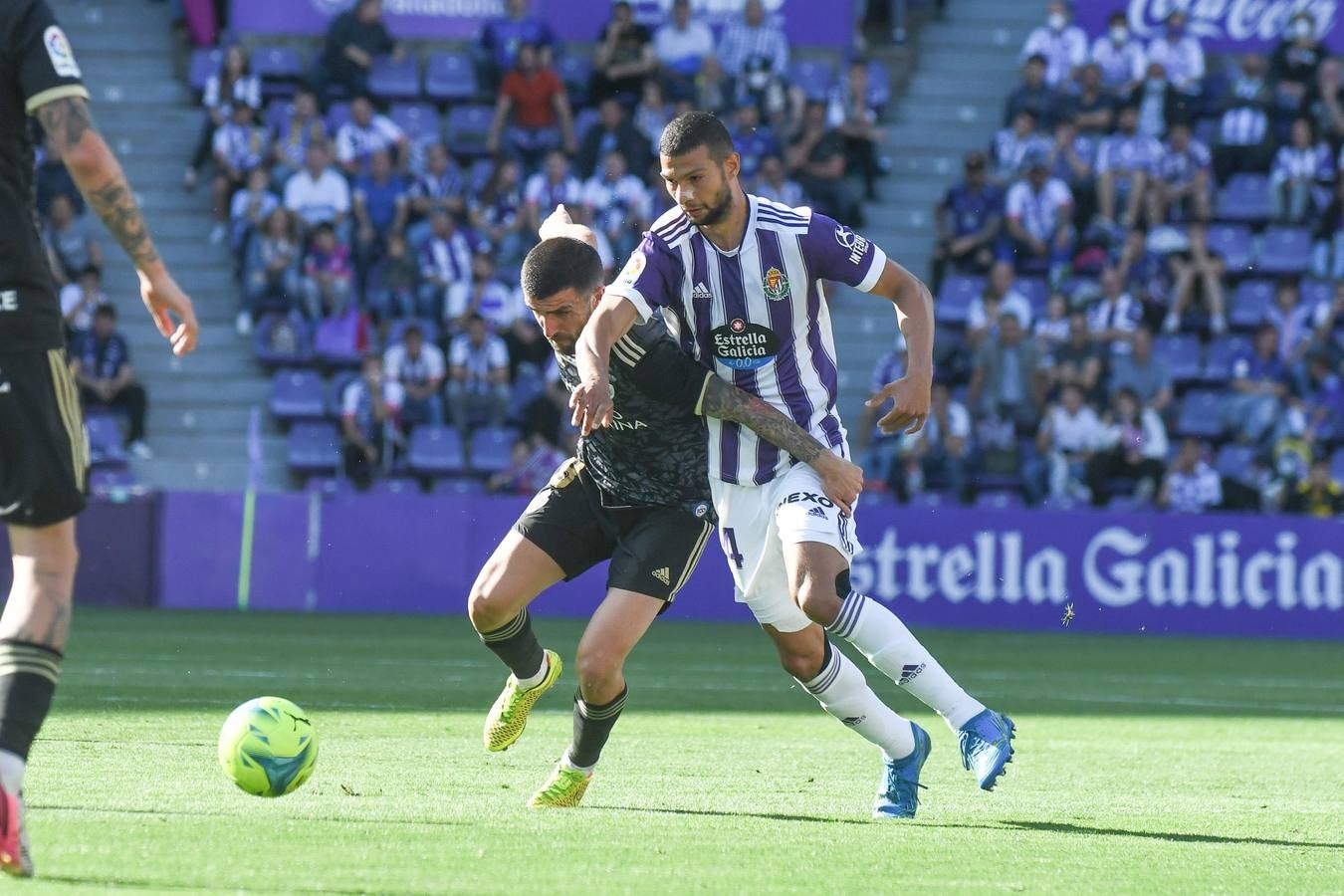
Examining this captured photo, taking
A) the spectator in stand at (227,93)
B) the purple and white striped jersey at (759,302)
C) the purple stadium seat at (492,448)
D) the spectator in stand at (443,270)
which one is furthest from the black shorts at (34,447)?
the spectator in stand at (227,93)

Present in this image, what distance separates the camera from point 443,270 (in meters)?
18.9

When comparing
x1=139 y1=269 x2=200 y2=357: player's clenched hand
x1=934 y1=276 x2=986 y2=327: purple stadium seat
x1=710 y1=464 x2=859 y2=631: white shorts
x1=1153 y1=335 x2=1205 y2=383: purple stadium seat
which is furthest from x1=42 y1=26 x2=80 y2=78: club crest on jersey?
x1=1153 y1=335 x2=1205 y2=383: purple stadium seat

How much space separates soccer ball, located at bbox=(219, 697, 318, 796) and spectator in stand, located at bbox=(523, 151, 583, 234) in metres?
13.6

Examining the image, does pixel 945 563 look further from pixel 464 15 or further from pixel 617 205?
pixel 464 15

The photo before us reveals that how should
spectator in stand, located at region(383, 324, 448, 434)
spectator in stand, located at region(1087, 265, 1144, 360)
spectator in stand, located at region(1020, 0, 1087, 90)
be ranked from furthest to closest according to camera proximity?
spectator in stand, located at region(1020, 0, 1087, 90) → spectator in stand, located at region(1087, 265, 1144, 360) → spectator in stand, located at region(383, 324, 448, 434)

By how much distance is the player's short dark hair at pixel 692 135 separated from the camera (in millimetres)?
6203

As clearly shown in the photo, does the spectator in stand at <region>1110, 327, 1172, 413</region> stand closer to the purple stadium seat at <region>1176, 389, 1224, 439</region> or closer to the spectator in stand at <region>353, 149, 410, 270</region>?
the purple stadium seat at <region>1176, 389, 1224, 439</region>

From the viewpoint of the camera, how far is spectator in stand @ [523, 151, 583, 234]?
1919 cm

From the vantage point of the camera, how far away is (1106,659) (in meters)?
14.1

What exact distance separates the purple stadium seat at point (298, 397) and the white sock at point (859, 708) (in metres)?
12.6

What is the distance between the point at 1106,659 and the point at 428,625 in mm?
5146

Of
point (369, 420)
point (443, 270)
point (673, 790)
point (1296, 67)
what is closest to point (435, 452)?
point (369, 420)

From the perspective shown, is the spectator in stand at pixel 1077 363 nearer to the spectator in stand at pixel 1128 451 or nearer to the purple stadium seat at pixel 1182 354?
the spectator in stand at pixel 1128 451

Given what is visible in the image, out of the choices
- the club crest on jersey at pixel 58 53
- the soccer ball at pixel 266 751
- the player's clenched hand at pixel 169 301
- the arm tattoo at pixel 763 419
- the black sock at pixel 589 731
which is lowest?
the black sock at pixel 589 731
